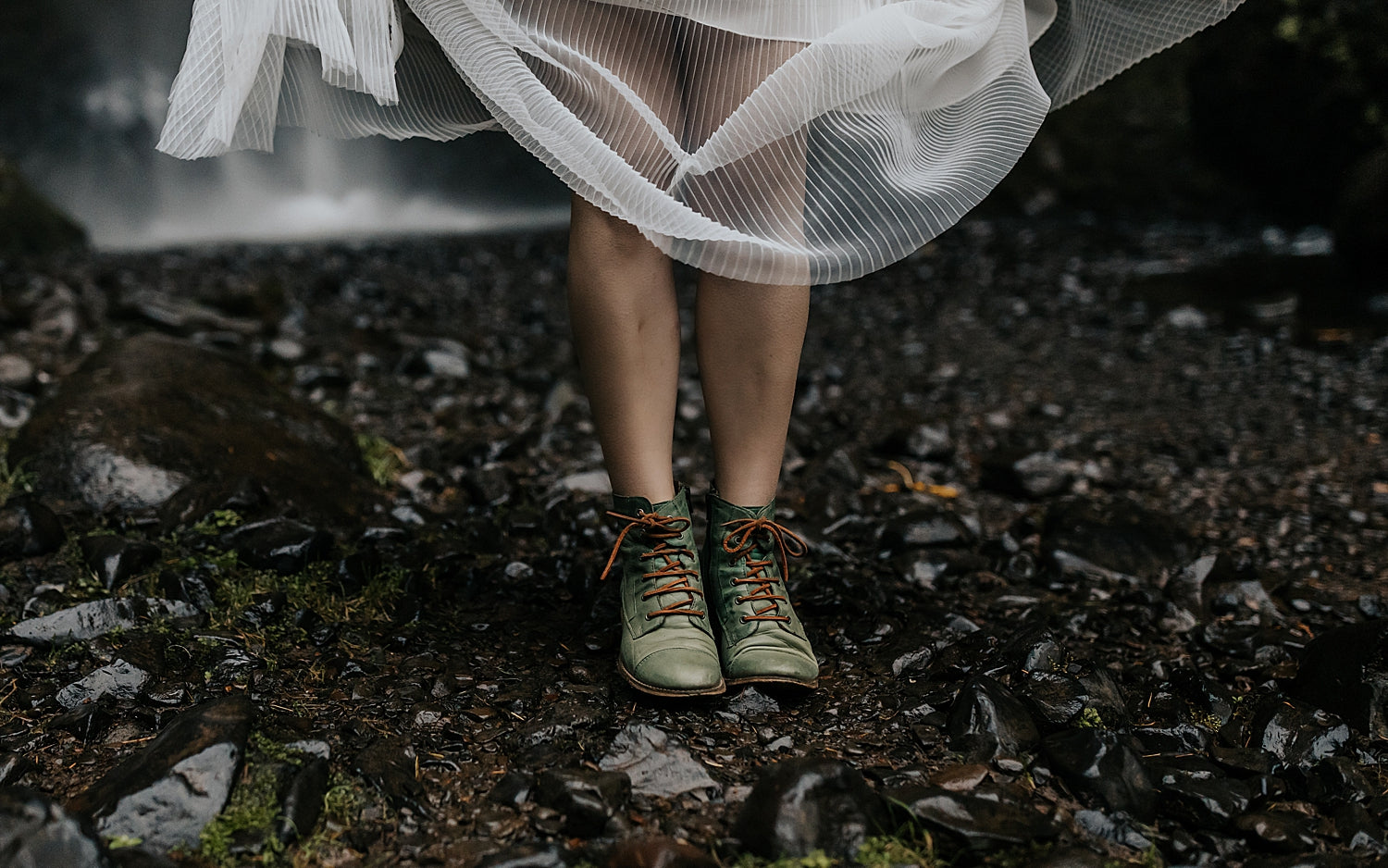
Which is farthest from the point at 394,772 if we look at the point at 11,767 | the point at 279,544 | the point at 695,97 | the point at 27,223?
the point at 27,223

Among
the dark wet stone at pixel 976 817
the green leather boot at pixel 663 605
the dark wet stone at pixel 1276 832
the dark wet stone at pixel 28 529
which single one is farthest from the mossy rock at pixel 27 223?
the dark wet stone at pixel 1276 832

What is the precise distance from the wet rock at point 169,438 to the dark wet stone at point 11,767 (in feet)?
3.52

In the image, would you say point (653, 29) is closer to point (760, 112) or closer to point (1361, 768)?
point (760, 112)

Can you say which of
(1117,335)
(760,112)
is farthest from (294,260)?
(760,112)

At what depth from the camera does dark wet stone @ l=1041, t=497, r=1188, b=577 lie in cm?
255

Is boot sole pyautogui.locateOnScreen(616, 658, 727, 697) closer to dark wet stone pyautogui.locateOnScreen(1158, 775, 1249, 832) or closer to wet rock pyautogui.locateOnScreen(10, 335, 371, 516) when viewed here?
dark wet stone pyautogui.locateOnScreen(1158, 775, 1249, 832)

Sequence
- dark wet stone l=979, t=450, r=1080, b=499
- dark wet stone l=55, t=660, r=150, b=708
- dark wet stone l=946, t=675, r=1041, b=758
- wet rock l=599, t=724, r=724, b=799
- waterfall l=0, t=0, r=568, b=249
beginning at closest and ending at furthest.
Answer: wet rock l=599, t=724, r=724, b=799 < dark wet stone l=946, t=675, r=1041, b=758 < dark wet stone l=55, t=660, r=150, b=708 < dark wet stone l=979, t=450, r=1080, b=499 < waterfall l=0, t=0, r=568, b=249

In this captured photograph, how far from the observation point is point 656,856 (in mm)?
1315

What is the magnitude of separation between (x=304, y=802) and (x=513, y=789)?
0.29 m

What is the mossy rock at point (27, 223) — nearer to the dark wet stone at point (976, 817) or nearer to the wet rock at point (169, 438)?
the wet rock at point (169, 438)

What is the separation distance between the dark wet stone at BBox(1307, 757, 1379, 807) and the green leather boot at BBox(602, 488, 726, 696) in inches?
36.0

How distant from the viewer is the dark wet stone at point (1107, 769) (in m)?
1.49

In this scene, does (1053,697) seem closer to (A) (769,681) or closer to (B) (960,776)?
(B) (960,776)

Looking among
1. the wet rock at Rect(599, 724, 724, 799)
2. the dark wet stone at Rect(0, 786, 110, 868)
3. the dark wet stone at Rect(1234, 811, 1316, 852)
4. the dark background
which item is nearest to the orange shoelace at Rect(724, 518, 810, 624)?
the wet rock at Rect(599, 724, 724, 799)
